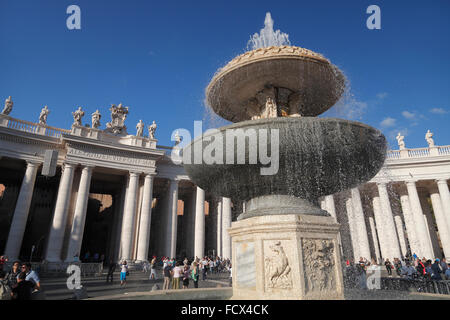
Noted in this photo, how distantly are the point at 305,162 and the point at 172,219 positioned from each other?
23.2 meters

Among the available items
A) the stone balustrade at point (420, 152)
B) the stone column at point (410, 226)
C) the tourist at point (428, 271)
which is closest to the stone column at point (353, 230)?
the stone column at point (410, 226)

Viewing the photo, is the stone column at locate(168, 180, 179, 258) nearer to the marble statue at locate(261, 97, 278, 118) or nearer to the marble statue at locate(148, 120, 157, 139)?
the marble statue at locate(148, 120, 157, 139)

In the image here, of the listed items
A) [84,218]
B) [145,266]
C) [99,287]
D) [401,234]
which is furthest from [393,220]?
[84,218]

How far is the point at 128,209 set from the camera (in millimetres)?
23875

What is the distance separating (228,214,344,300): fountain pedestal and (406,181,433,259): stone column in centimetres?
2785

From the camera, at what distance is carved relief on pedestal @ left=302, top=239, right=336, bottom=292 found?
398 centimetres

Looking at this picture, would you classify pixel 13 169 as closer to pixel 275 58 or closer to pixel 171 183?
pixel 171 183

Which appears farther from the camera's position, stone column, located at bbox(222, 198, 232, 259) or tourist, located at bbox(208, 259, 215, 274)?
stone column, located at bbox(222, 198, 232, 259)

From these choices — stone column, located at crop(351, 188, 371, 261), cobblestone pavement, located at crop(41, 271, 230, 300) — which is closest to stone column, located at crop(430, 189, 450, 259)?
stone column, located at crop(351, 188, 371, 261)

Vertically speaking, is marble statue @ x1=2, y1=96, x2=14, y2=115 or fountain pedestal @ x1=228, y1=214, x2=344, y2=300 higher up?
marble statue @ x1=2, y1=96, x2=14, y2=115

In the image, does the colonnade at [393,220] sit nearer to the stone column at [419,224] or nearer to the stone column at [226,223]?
the stone column at [419,224]

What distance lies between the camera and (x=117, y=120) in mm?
27250
